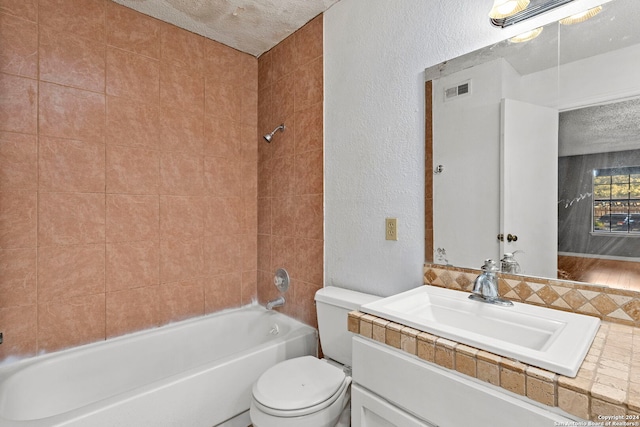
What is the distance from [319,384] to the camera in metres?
1.31

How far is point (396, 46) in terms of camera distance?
60.1 inches

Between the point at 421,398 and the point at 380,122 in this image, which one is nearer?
the point at 421,398

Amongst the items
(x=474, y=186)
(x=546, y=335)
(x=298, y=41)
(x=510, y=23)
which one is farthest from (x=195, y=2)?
(x=546, y=335)

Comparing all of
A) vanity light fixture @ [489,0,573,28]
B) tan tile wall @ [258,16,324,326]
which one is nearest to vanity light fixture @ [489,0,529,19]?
vanity light fixture @ [489,0,573,28]

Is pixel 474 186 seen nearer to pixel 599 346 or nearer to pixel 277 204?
pixel 599 346

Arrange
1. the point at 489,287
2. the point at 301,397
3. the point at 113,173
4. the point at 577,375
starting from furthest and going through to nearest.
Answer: the point at 113,173, the point at 301,397, the point at 489,287, the point at 577,375

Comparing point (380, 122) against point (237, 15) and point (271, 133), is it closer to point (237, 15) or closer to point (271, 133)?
point (271, 133)

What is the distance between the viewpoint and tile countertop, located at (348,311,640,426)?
59 cm

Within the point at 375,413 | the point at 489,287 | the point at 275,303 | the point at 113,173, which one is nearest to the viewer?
the point at 375,413

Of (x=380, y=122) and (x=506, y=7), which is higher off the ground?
(x=506, y=7)

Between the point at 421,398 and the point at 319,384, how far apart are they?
0.58 metres

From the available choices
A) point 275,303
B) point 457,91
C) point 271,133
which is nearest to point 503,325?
point 457,91

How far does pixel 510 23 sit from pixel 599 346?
3.62 feet

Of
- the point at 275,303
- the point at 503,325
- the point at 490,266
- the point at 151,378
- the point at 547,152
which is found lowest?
the point at 151,378
